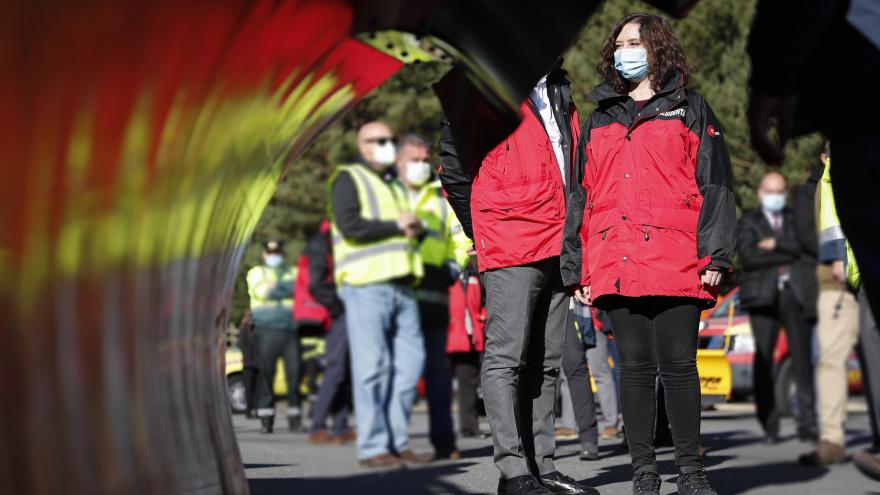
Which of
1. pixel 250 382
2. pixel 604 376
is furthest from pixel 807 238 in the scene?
pixel 250 382

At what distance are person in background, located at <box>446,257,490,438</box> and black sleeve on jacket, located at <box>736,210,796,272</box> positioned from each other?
2042 millimetres

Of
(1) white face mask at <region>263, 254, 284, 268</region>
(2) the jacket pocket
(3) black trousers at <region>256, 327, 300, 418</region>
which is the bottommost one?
(3) black trousers at <region>256, 327, 300, 418</region>

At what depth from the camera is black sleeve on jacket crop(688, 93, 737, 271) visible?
5.89 meters

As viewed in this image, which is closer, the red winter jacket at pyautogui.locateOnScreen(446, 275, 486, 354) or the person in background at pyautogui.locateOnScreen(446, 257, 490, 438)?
the red winter jacket at pyautogui.locateOnScreen(446, 275, 486, 354)

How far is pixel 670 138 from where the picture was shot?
606 cm

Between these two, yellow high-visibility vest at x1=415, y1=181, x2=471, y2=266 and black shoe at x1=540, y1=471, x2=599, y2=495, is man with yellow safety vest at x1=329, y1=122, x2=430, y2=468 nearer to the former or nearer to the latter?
yellow high-visibility vest at x1=415, y1=181, x2=471, y2=266

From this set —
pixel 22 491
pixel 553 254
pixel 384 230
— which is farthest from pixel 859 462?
pixel 22 491

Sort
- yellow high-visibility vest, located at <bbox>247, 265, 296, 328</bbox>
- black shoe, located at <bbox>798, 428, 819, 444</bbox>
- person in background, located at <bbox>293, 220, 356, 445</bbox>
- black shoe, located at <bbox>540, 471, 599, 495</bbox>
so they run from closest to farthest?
black shoe, located at <bbox>540, 471, 599, 495</bbox> → black shoe, located at <bbox>798, 428, 819, 444</bbox> → person in background, located at <bbox>293, 220, 356, 445</bbox> → yellow high-visibility vest, located at <bbox>247, 265, 296, 328</bbox>

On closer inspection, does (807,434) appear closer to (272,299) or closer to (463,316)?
(463,316)

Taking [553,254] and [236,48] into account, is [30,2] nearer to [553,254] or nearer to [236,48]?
[236,48]

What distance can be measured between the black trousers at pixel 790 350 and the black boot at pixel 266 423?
3601 mm

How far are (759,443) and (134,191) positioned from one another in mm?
8964

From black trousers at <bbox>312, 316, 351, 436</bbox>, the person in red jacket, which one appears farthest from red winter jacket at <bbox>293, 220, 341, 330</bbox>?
the person in red jacket

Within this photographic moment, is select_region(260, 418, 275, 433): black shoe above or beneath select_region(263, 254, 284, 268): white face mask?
beneath
